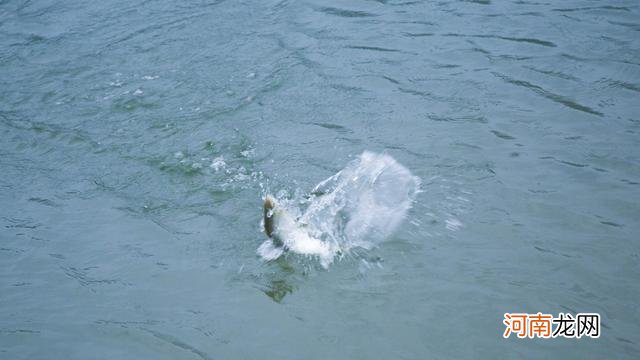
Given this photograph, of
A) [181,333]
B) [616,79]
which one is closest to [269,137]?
[181,333]

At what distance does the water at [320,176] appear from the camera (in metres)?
3.78

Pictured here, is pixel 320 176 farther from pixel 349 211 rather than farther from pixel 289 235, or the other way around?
pixel 289 235

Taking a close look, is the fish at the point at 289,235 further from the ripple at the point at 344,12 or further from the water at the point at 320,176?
the ripple at the point at 344,12

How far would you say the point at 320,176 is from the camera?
17.1 ft

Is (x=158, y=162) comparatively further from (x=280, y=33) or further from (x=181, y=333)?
(x=280, y=33)

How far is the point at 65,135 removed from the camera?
6.47m

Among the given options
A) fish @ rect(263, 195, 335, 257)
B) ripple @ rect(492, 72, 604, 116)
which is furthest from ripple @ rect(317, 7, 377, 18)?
fish @ rect(263, 195, 335, 257)

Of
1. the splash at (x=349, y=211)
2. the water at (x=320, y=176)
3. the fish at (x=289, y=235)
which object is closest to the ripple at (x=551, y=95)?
the water at (x=320, y=176)

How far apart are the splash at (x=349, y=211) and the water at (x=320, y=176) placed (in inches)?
4.4

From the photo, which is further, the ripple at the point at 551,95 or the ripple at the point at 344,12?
the ripple at the point at 344,12

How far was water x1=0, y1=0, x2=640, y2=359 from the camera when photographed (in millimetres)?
3781

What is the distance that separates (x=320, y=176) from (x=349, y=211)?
47 centimetres

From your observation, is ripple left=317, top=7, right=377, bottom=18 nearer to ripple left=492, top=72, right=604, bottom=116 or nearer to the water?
the water

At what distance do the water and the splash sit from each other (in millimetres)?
111
